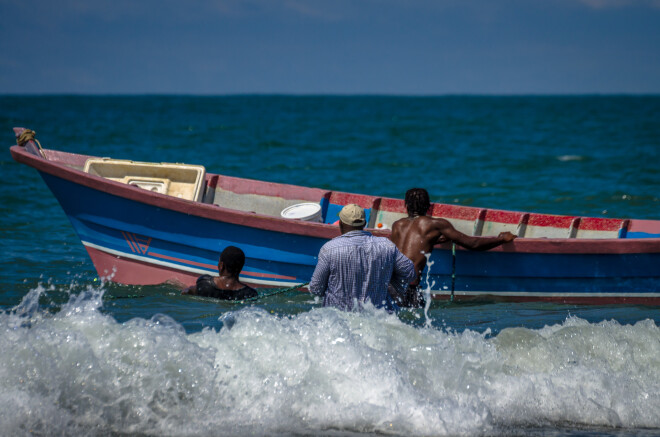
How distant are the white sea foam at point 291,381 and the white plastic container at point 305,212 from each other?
3937 mm

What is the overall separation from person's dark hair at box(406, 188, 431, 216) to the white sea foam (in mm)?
1968

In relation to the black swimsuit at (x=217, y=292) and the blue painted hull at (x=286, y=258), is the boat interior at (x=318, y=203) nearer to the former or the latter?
the blue painted hull at (x=286, y=258)

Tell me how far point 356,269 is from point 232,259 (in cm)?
206

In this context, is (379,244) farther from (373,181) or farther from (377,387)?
(373,181)

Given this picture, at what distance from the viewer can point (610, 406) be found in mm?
5473

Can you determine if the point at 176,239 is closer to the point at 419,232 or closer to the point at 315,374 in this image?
the point at 419,232

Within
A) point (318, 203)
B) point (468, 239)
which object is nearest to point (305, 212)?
point (318, 203)

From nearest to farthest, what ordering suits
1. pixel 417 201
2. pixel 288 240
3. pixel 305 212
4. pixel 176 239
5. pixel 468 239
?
pixel 417 201 → pixel 468 239 → pixel 288 240 → pixel 176 239 → pixel 305 212

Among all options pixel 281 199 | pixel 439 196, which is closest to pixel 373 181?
pixel 439 196

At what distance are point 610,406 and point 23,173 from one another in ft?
70.6

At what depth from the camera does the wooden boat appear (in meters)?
8.31

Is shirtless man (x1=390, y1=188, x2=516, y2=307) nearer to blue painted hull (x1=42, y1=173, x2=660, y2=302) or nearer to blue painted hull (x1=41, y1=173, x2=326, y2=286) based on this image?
blue painted hull (x1=42, y1=173, x2=660, y2=302)

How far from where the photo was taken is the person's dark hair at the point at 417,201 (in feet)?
25.3

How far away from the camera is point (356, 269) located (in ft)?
19.4
